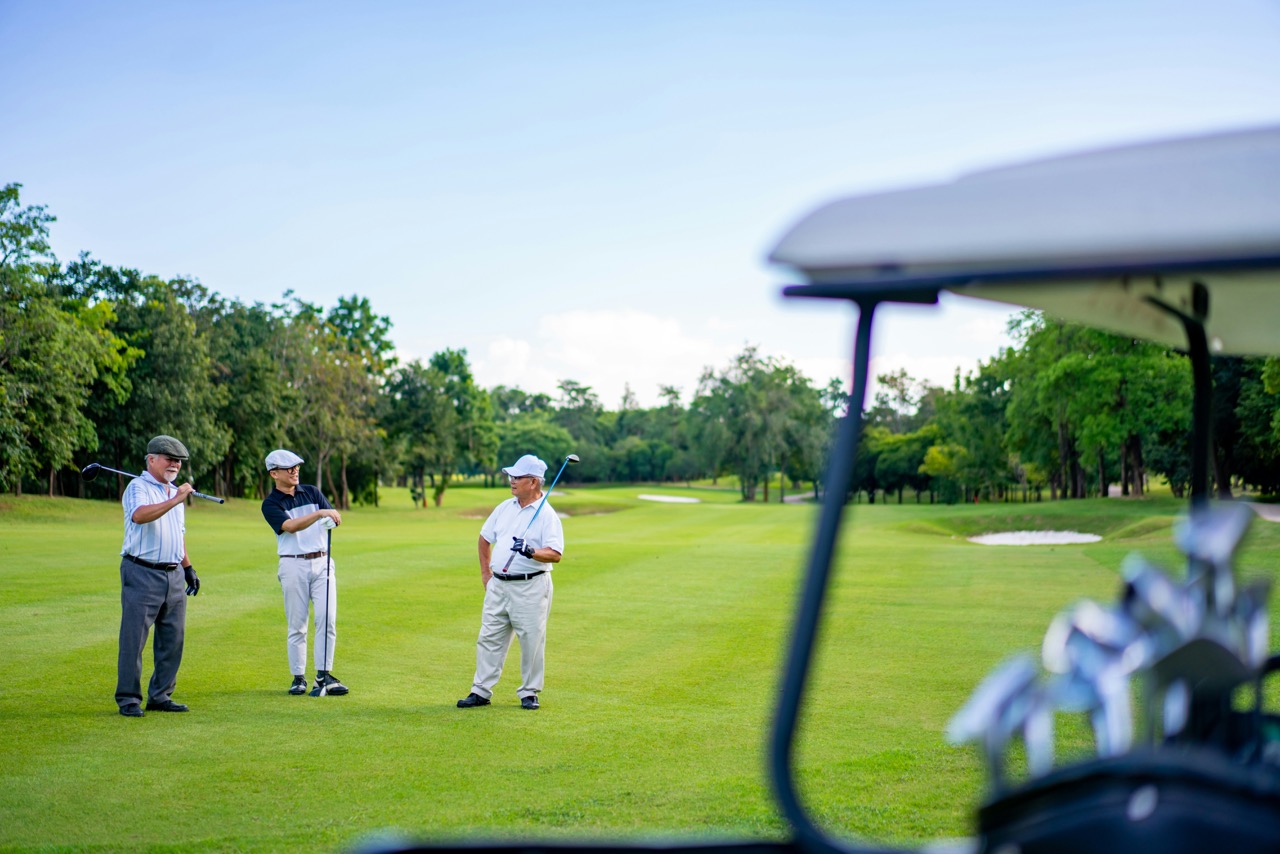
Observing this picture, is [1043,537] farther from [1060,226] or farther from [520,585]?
[1060,226]

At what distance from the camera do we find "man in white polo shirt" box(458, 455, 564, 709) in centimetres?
856

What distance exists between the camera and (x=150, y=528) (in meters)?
8.04

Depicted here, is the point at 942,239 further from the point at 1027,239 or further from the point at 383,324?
the point at 383,324

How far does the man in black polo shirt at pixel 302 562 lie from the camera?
888 cm

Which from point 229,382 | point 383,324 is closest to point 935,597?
point 229,382

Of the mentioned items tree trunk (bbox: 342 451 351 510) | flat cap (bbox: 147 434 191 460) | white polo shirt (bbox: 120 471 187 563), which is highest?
flat cap (bbox: 147 434 191 460)

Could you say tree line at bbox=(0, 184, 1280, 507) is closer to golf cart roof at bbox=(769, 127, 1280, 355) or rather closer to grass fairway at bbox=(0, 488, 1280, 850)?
grass fairway at bbox=(0, 488, 1280, 850)

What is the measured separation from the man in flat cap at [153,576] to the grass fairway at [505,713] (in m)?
0.27

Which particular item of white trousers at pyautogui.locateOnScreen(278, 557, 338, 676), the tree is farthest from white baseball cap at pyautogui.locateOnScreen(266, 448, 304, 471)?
the tree

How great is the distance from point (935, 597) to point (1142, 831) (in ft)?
47.3

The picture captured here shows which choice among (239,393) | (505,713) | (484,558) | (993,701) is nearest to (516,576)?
(484,558)

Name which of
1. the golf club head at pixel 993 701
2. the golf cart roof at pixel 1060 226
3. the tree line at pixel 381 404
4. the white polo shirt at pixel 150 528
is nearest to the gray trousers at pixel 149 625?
the white polo shirt at pixel 150 528

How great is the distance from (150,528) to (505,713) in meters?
2.90

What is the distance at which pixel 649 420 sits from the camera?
124750 millimetres
